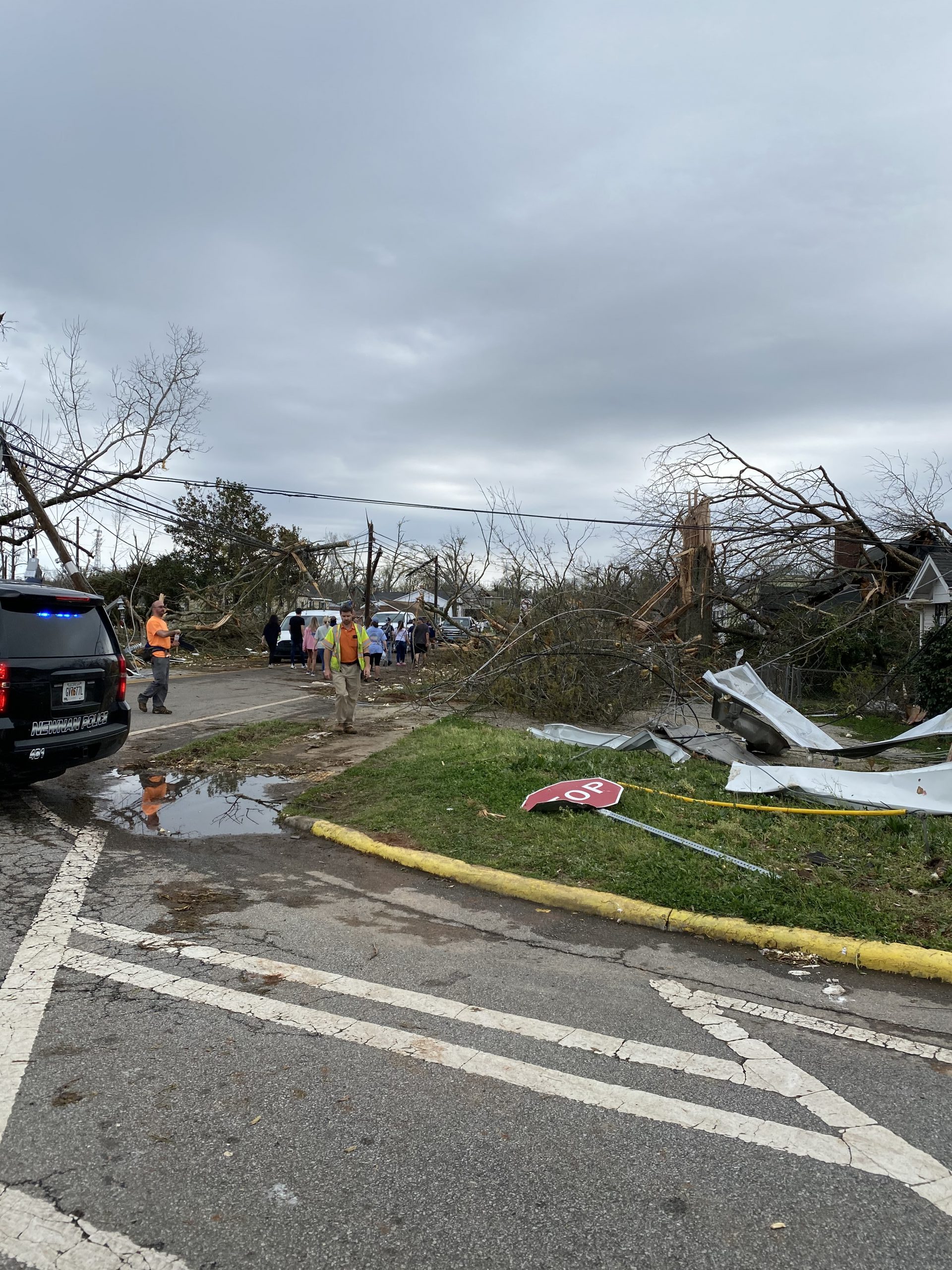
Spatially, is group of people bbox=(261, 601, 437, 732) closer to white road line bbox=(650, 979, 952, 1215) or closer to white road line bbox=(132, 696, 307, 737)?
white road line bbox=(132, 696, 307, 737)

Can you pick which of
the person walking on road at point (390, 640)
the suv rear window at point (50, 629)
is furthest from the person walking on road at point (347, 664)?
the person walking on road at point (390, 640)

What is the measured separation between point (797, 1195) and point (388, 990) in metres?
1.95

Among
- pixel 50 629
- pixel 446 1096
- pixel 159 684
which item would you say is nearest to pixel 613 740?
pixel 50 629

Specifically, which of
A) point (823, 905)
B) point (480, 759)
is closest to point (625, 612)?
point (480, 759)

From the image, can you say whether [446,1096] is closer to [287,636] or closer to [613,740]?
[613,740]

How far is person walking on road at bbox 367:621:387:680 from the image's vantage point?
2109 cm

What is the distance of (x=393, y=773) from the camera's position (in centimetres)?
859

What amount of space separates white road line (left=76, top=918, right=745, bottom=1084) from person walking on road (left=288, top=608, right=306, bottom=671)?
20.1 meters

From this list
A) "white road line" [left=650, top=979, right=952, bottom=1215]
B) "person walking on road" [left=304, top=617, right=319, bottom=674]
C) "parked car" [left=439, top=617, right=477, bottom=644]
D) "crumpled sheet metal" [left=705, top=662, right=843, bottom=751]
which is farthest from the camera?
"person walking on road" [left=304, top=617, right=319, bottom=674]

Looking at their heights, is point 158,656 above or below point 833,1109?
above

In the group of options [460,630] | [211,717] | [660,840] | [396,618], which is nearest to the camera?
[660,840]

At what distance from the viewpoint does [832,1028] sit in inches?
143

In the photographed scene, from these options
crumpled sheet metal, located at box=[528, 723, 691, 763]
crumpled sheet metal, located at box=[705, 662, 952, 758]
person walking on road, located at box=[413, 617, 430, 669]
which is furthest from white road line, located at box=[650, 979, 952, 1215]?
person walking on road, located at box=[413, 617, 430, 669]

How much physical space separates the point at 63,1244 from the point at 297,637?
22.8 meters
